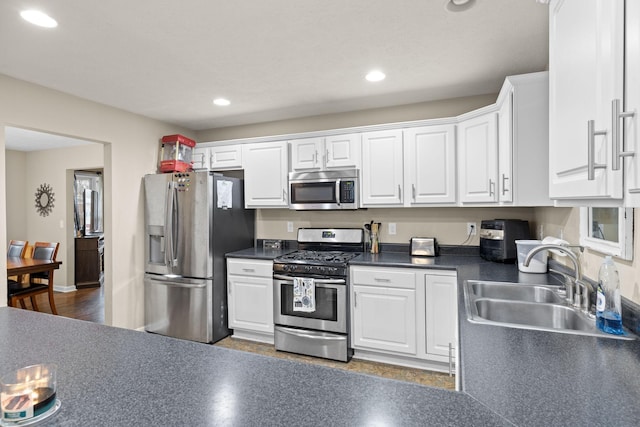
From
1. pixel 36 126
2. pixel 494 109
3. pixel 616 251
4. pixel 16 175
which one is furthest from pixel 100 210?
pixel 616 251

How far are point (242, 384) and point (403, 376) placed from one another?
2.24m

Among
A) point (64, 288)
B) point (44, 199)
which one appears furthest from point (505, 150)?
point (44, 199)

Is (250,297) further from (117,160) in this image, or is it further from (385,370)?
(117,160)

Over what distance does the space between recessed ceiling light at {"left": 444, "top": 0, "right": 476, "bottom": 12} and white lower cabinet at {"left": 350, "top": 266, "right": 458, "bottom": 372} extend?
1851mm

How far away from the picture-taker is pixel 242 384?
908mm

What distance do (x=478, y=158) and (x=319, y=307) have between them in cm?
188

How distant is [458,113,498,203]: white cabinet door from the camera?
2582 millimetres

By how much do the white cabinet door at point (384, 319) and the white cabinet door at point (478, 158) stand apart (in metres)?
0.98

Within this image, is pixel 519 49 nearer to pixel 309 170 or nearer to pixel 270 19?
pixel 270 19

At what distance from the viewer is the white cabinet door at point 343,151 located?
3.34m

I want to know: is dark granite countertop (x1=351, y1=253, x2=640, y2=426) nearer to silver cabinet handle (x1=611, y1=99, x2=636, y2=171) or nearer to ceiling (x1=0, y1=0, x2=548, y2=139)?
silver cabinet handle (x1=611, y1=99, x2=636, y2=171)

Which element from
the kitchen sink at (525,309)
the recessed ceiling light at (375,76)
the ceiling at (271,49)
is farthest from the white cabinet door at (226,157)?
the kitchen sink at (525,309)

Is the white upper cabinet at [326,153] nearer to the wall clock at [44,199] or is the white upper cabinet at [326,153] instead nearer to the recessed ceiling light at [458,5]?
the recessed ceiling light at [458,5]

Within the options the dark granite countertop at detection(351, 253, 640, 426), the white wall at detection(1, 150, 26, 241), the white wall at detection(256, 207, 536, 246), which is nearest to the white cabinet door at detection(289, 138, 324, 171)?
the white wall at detection(256, 207, 536, 246)
